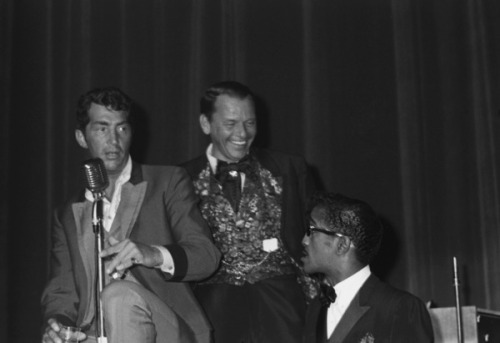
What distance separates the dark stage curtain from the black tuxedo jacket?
6.87 feet

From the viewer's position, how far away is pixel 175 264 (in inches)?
119

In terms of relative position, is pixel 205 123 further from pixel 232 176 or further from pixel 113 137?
pixel 113 137

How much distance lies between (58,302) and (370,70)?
2637 millimetres

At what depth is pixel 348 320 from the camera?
3070 millimetres

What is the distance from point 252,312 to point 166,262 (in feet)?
2.99

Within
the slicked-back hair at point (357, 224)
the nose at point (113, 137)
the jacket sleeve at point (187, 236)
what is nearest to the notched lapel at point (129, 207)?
Answer: the jacket sleeve at point (187, 236)

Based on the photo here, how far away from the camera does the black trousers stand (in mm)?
3773

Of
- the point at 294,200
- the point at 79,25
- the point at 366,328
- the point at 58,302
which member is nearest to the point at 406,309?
the point at 366,328

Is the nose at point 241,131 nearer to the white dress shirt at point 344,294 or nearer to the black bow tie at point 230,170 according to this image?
the black bow tie at point 230,170

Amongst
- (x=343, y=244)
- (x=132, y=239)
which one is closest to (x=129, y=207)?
(x=132, y=239)

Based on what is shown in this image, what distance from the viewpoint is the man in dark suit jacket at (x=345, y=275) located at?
119 inches

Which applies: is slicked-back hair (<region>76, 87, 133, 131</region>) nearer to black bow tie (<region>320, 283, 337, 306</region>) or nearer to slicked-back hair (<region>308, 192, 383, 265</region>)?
slicked-back hair (<region>308, 192, 383, 265</region>)

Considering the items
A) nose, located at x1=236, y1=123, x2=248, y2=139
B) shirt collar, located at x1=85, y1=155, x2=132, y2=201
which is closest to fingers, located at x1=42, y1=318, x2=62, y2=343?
shirt collar, located at x1=85, y1=155, x2=132, y2=201

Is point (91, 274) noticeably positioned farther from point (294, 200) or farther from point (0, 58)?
point (0, 58)
